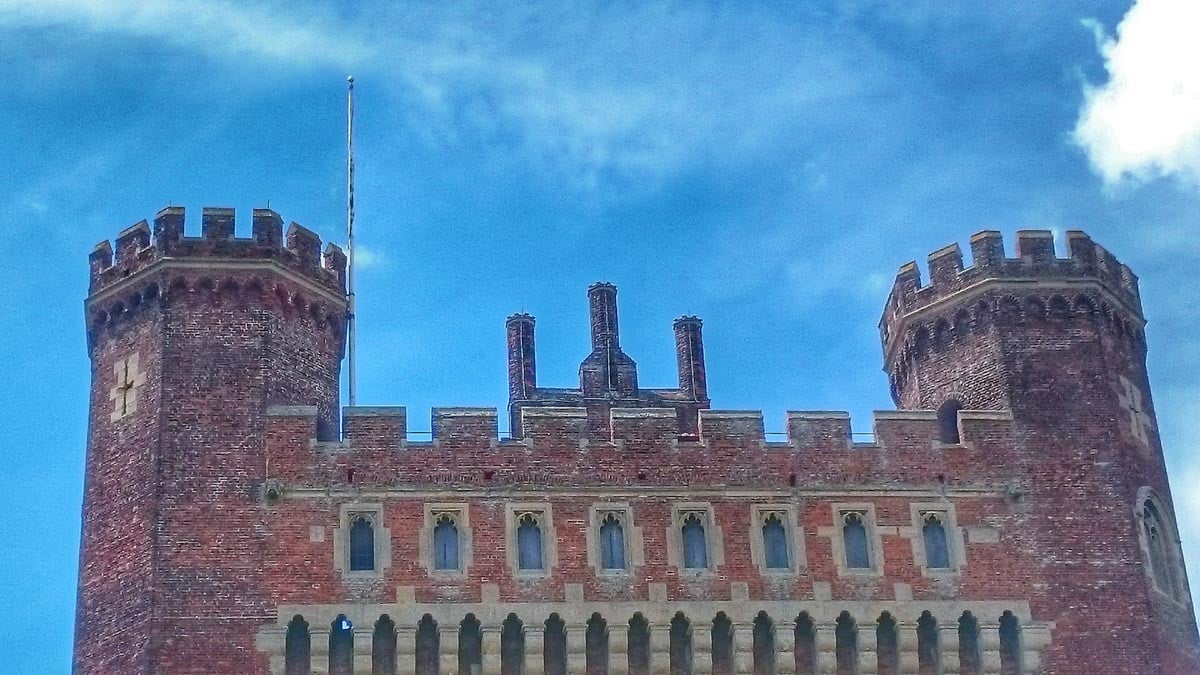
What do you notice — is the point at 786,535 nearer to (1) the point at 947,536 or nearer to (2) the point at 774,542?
(2) the point at 774,542

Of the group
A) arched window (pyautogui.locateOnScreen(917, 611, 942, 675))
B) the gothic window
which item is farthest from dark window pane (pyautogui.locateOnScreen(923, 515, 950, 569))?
the gothic window

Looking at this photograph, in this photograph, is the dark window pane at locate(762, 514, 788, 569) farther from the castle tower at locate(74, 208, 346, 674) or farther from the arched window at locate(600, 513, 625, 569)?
the castle tower at locate(74, 208, 346, 674)

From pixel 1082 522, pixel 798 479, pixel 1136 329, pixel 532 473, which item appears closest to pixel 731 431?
pixel 798 479

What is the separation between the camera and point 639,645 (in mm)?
43219

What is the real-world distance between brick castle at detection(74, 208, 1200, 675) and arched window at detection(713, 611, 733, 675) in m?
0.07

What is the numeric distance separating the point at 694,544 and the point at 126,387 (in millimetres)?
13761

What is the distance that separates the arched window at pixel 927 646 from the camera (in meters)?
43.8

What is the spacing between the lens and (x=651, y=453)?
44.8 m

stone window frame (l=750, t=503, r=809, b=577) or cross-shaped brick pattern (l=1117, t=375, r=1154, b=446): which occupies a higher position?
cross-shaped brick pattern (l=1117, t=375, r=1154, b=446)

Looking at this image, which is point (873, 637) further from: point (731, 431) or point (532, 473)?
point (532, 473)

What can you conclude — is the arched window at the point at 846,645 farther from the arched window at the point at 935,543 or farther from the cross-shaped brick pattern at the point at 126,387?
the cross-shaped brick pattern at the point at 126,387

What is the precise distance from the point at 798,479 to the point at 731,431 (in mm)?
1940

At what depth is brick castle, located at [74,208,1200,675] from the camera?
139 feet

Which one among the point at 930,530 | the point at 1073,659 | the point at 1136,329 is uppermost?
the point at 1136,329
